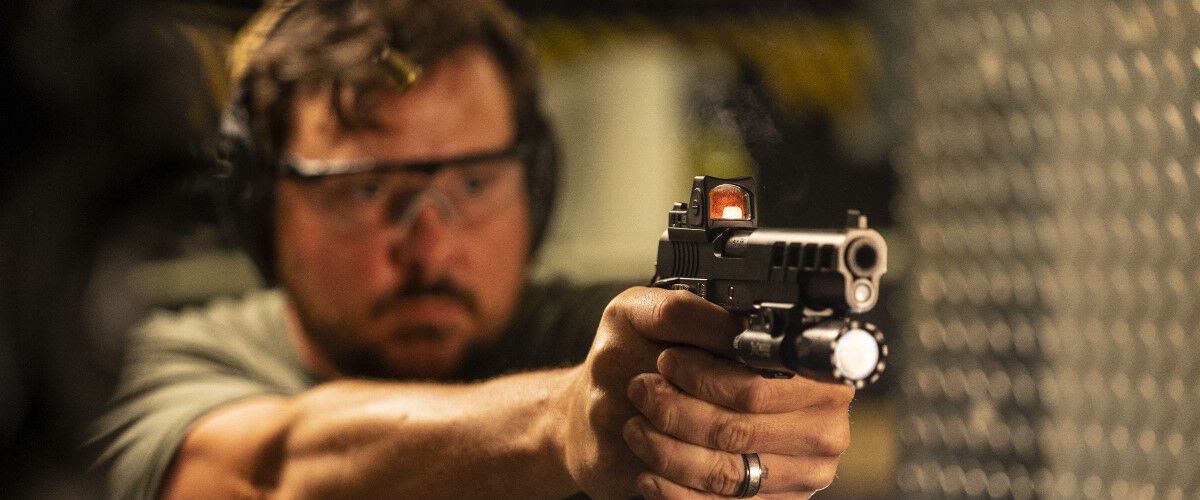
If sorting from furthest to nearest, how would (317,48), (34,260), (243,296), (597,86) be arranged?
1. (597,86)
2. (34,260)
3. (243,296)
4. (317,48)

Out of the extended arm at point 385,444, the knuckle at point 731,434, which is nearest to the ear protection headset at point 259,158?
the extended arm at point 385,444

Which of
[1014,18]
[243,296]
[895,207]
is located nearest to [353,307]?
[243,296]

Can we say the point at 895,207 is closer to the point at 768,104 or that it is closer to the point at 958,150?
the point at 958,150

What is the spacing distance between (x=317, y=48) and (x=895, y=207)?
80 cm

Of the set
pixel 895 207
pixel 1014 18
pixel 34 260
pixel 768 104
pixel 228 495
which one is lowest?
pixel 228 495

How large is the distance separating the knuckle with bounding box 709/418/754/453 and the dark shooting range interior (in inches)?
5.0

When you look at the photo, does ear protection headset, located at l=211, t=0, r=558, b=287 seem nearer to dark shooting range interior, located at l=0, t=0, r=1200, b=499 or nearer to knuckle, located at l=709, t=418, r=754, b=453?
dark shooting range interior, located at l=0, t=0, r=1200, b=499

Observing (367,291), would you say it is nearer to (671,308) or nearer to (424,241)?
(424,241)

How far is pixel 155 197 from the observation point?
36.4 inches

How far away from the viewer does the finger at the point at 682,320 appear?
446 mm

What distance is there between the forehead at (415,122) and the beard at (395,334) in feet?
0.34

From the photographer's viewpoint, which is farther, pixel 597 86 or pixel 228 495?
pixel 597 86

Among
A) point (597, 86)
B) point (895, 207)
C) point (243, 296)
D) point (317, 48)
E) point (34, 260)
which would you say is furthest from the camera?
point (895, 207)

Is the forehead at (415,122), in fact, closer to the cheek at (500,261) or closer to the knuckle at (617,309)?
the cheek at (500,261)
